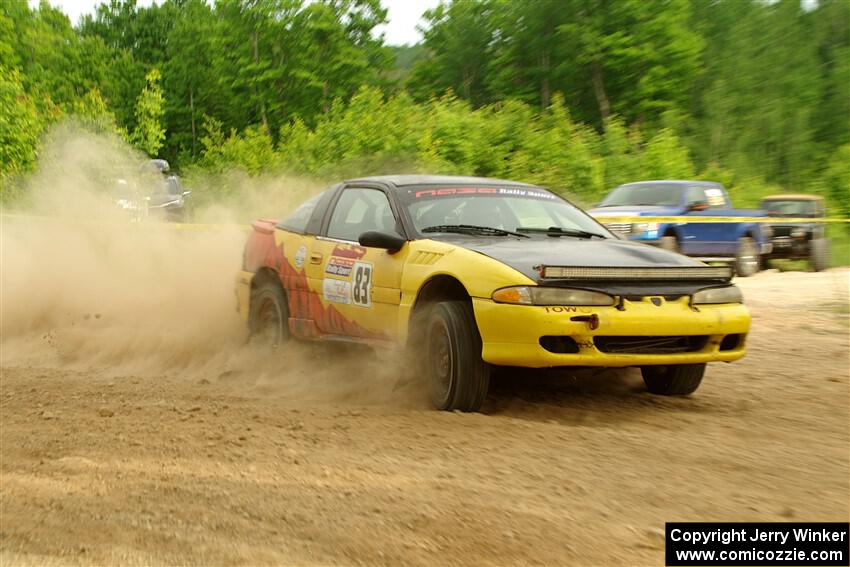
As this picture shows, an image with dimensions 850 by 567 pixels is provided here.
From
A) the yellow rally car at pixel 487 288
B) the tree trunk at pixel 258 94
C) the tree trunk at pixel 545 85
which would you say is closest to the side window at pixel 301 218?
the yellow rally car at pixel 487 288

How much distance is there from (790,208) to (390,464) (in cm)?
1781

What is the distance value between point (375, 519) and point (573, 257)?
2.65 m

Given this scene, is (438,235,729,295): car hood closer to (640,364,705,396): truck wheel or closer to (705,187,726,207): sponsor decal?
(640,364,705,396): truck wheel

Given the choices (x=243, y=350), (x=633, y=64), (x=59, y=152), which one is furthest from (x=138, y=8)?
(x=243, y=350)

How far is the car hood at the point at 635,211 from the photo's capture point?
15992 millimetres

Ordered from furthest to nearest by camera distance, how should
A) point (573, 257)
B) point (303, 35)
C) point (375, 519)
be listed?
point (303, 35)
point (573, 257)
point (375, 519)

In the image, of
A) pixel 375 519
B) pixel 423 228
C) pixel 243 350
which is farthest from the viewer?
pixel 243 350

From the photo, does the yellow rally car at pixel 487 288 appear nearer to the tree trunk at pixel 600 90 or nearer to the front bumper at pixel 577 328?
the front bumper at pixel 577 328

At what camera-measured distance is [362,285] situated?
673 cm

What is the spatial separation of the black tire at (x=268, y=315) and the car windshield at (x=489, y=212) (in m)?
1.58

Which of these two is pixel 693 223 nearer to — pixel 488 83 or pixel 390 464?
pixel 390 464

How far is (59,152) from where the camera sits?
21375mm

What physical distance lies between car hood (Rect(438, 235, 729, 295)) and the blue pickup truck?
9794mm

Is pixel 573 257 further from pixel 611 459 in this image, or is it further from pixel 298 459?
pixel 298 459
